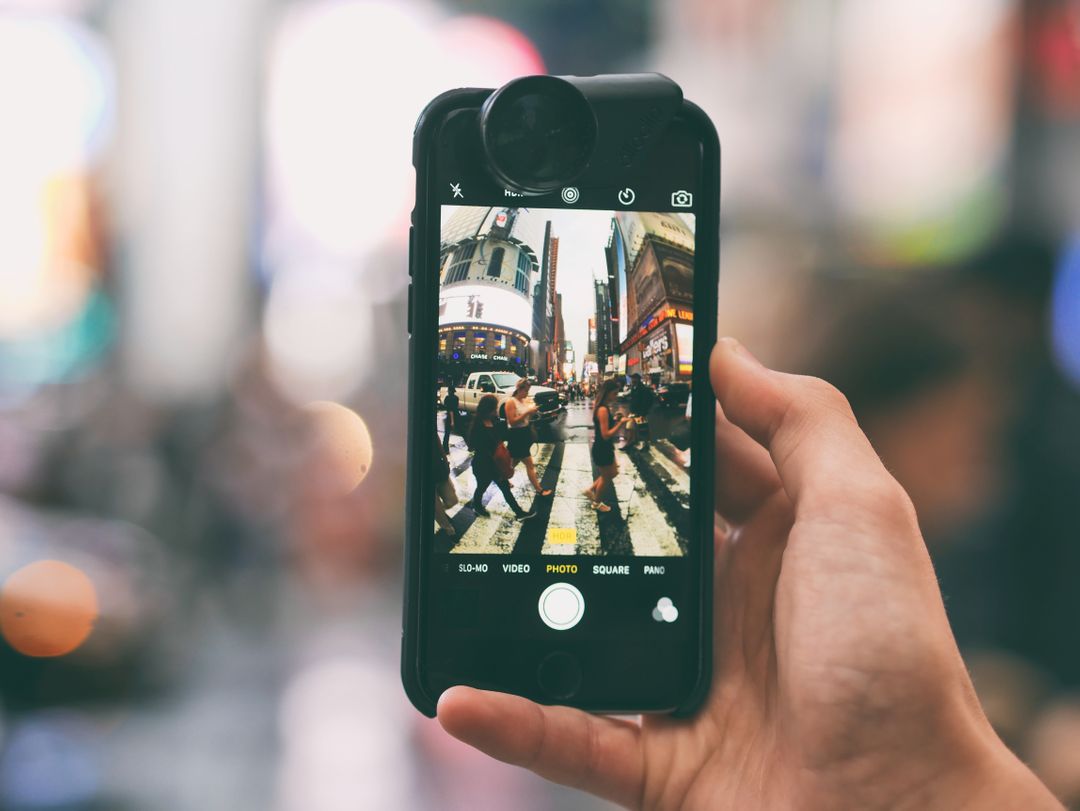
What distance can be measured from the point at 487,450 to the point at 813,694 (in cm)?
43

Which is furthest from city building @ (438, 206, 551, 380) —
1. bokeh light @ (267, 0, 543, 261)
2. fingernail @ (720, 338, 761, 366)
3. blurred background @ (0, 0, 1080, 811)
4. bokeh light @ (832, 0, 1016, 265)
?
bokeh light @ (267, 0, 543, 261)

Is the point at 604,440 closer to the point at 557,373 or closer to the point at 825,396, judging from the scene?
the point at 557,373

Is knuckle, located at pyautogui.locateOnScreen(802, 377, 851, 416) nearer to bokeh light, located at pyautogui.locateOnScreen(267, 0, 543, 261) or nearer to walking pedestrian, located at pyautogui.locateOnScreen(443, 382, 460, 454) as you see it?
walking pedestrian, located at pyautogui.locateOnScreen(443, 382, 460, 454)

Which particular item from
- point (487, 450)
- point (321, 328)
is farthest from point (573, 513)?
point (321, 328)

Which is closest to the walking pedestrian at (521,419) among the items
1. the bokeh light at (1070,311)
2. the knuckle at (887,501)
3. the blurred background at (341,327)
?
the knuckle at (887,501)

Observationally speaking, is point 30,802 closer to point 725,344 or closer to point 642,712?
point 642,712

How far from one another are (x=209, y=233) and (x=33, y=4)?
3.11m

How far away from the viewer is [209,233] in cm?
1234

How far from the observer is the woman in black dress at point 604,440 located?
1.17 meters

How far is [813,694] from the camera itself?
1054mm

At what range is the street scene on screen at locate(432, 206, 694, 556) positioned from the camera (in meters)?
1.16

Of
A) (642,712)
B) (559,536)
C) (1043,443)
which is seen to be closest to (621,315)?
(559,536)

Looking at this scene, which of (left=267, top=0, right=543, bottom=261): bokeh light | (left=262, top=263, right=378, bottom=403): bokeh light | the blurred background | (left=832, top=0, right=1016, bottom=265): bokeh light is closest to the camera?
the blurred background

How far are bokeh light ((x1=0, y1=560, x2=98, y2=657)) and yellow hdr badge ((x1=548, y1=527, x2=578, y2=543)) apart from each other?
2.21 m
